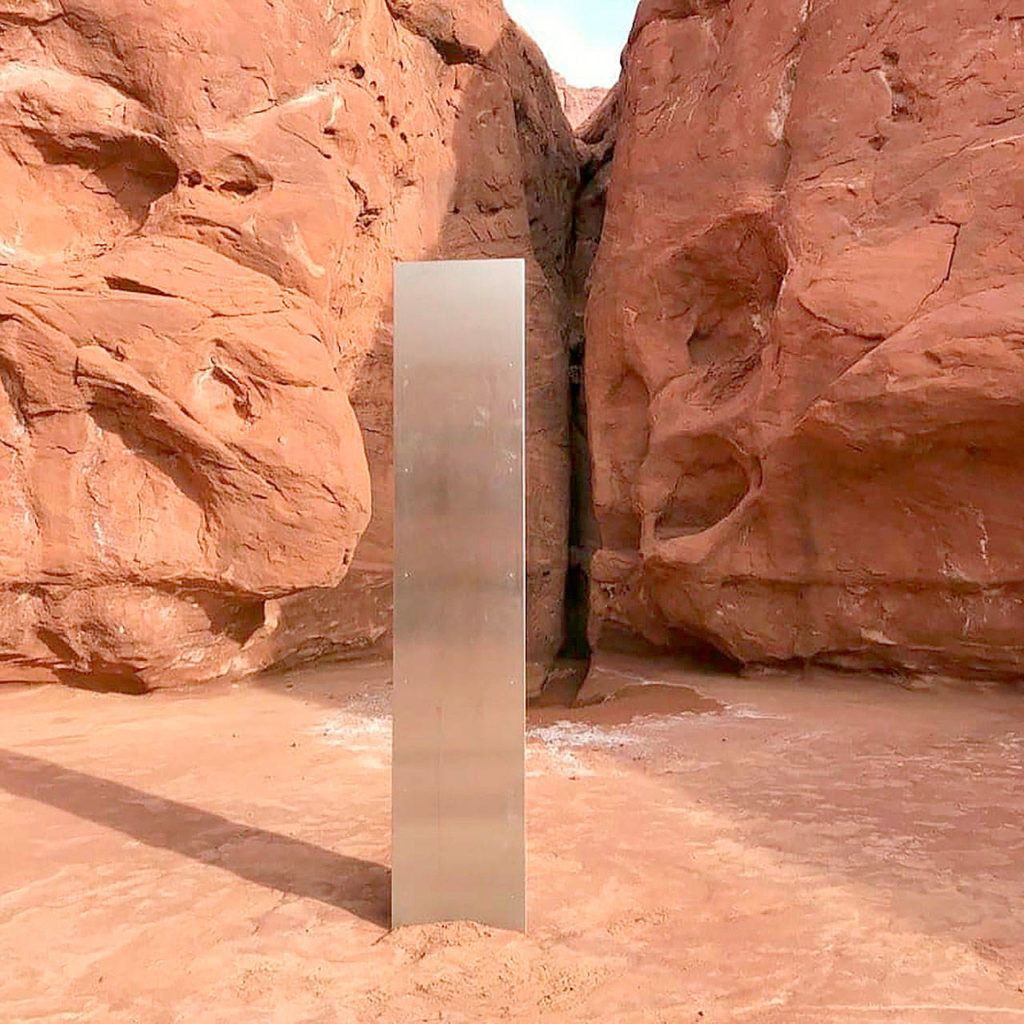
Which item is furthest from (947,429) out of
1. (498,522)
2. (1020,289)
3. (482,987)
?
(482,987)

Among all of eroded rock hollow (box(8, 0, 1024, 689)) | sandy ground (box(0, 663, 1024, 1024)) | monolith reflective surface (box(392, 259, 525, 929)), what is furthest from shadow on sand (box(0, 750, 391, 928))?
eroded rock hollow (box(8, 0, 1024, 689))

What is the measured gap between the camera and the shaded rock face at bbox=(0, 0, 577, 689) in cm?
662

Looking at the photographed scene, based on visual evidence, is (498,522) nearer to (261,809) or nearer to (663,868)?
(663,868)

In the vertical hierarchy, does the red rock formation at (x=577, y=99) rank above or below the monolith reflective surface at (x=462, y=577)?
above

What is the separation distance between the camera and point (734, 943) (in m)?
2.89

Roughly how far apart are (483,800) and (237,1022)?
915 millimetres

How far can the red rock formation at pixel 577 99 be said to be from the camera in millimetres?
20438

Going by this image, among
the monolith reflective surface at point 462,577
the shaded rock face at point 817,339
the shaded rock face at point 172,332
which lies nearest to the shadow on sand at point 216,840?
the monolith reflective surface at point 462,577

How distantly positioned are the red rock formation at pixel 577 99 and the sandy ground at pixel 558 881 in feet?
57.5

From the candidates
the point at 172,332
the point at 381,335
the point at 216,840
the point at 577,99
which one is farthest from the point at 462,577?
the point at 577,99

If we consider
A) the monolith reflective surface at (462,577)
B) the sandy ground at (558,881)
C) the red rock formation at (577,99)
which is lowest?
the sandy ground at (558,881)

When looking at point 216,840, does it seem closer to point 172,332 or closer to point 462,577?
point 462,577

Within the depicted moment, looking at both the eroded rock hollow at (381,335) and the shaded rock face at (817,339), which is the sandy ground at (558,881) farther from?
the shaded rock face at (817,339)

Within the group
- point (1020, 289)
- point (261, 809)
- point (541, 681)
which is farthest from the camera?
point (541, 681)
